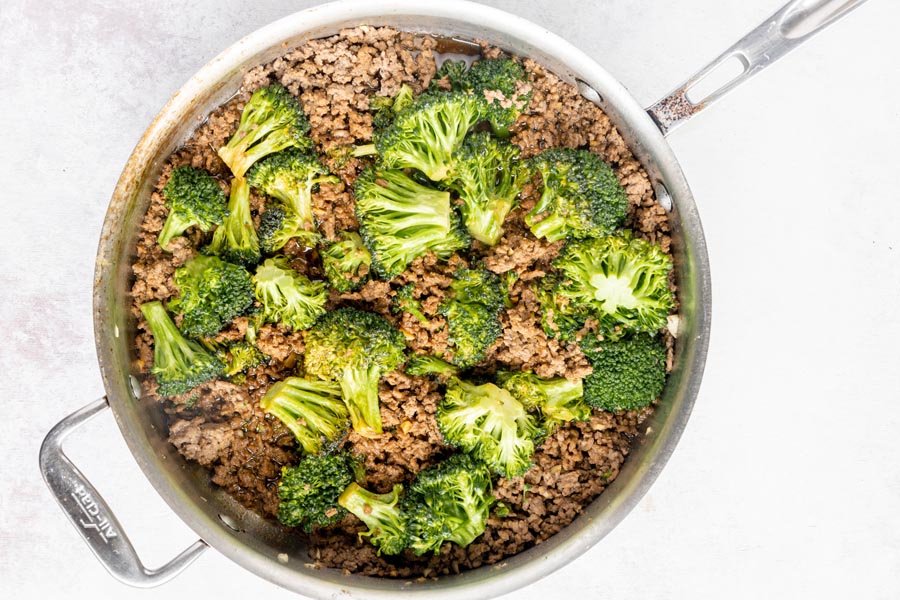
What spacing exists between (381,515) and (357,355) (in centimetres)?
72

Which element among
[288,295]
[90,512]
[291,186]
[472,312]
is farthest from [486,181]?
[90,512]

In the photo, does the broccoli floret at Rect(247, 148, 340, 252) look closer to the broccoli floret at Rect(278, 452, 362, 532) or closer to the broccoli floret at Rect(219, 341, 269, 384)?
the broccoli floret at Rect(219, 341, 269, 384)

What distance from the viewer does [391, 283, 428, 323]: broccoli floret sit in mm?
2730

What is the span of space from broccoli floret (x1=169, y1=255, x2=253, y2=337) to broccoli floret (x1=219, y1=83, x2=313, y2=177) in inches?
16.3

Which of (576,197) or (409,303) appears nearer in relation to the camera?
(576,197)

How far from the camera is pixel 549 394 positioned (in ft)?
9.02

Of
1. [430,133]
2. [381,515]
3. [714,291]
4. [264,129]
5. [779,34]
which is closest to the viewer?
[779,34]

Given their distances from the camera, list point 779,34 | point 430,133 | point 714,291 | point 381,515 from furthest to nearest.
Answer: point 714,291
point 381,515
point 430,133
point 779,34

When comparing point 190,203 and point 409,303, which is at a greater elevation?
point 190,203

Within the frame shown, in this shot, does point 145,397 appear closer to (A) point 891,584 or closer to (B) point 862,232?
(B) point 862,232

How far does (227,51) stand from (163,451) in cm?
170

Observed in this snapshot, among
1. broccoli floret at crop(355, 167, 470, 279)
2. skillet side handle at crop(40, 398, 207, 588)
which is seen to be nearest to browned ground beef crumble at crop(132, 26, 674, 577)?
broccoli floret at crop(355, 167, 470, 279)

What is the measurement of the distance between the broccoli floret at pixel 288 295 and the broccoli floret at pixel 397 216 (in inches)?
11.7

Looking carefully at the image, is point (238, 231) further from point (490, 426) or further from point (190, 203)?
point (490, 426)
